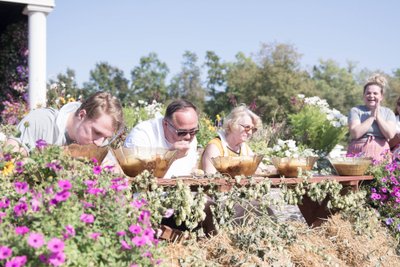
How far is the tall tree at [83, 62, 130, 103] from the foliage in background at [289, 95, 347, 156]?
36.0 m

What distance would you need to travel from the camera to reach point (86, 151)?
2.45 meters

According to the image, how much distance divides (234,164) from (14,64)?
28.4 ft

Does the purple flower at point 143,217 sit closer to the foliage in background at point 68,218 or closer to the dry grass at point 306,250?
the foliage in background at point 68,218

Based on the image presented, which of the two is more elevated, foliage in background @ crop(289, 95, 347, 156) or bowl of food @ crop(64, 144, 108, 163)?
foliage in background @ crop(289, 95, 347, 156)

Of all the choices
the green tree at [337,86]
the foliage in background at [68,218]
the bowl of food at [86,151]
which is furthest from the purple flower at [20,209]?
the green tree at [337,86]

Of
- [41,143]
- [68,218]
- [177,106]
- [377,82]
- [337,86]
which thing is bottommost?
[68,218]

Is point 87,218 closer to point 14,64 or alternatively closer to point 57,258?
point 57,258

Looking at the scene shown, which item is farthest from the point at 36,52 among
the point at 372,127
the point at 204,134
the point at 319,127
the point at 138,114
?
the point at 372,127

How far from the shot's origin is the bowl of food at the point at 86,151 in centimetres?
240

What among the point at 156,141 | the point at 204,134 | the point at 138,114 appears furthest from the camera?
the point at 138,114

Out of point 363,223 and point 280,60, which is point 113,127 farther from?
point 280,60

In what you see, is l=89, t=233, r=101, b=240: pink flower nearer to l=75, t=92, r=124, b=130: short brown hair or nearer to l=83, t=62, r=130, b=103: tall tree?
l=75, t=92, r=124, b=130: short brown hair

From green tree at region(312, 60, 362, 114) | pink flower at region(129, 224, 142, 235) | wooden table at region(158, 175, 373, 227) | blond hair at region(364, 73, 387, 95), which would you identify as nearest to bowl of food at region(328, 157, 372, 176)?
wooden table at region(158, 175, 373, 227)

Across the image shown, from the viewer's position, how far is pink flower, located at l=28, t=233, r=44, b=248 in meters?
1.52
